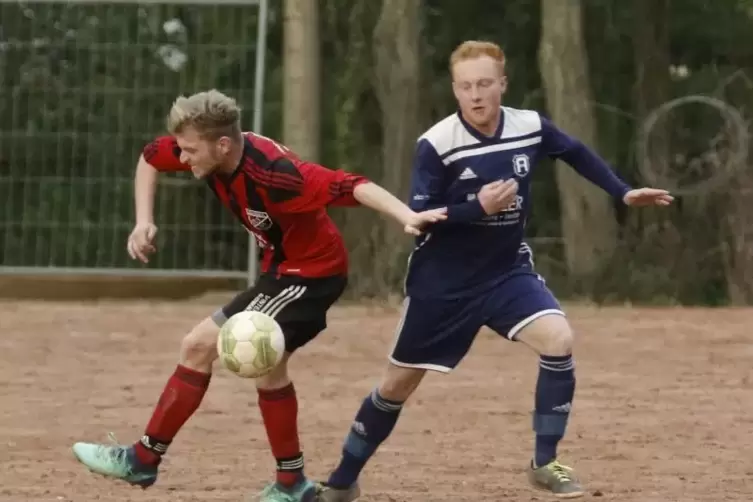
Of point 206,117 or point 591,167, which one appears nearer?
point 206,117

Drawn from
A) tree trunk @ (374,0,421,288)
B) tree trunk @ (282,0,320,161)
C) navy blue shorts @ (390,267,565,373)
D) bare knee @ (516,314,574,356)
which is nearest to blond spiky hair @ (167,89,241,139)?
navy blue shorts @ (390,267,565,373)

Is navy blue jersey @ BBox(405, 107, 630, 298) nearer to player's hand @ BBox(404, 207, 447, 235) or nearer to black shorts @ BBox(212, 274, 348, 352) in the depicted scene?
player's hand @ BBox(404, 207, 447, 235)

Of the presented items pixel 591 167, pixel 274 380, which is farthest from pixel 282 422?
pixel 591 167

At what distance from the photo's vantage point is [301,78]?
40.4 feet

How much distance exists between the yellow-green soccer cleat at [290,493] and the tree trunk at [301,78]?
277 inches

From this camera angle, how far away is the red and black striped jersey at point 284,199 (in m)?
5.02

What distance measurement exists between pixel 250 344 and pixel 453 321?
2.68 ft

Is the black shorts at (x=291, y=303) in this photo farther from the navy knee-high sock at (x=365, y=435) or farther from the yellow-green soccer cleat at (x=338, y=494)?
the yellow-green soccer cleat at (x=338, y=494)

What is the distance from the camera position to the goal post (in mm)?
11992

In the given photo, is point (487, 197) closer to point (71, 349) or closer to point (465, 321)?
point (465, 321)

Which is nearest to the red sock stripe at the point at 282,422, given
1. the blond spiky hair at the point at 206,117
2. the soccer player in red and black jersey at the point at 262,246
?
the soccer player in red and black jersey at the point at 262,246

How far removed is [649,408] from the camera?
743 centimetres

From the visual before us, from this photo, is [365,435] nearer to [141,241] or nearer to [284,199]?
[284,199]

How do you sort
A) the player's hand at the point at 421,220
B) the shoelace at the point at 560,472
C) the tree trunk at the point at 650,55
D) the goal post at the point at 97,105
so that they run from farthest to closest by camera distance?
the tree trunk at the point at 650,55 → the goal post at the point at 97,105 → the shoelace at the point at 560,472 → the player's hand at the point at 421,220
